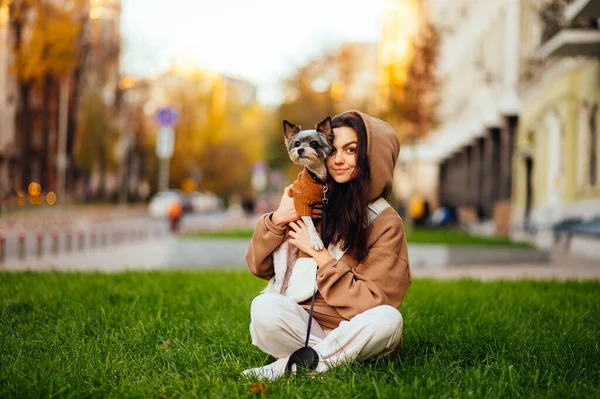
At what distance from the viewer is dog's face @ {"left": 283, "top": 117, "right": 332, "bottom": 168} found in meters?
4.79

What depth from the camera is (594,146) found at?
23750mm

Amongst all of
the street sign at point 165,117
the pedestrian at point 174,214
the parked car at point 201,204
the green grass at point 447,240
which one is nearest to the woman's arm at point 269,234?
the green grass at point 447,240

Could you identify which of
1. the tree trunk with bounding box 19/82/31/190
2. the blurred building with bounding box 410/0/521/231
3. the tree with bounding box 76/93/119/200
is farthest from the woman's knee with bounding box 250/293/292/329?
the tree with bounding box 76/93/119/200

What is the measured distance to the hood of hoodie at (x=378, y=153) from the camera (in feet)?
17.0

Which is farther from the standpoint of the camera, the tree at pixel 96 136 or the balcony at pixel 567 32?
the tree at pixel 96 136

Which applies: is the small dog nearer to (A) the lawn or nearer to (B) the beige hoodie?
(B) the beige hoodie

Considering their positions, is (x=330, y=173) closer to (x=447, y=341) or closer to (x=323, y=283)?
(x=323, y=283)

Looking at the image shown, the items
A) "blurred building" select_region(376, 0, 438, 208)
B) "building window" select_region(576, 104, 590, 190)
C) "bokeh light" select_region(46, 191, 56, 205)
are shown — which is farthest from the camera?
"blurred building" select_region(376, 0, 438, 208)

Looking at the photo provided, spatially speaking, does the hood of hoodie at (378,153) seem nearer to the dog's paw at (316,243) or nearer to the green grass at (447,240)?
the dog's paw at (316,243)

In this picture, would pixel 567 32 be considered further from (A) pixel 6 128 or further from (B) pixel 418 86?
(A) pixel 6 128

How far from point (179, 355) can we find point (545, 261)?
15.4 meters

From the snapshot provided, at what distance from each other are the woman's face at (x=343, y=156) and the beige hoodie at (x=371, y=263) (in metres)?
0.10

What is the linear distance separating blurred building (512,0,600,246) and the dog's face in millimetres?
14090

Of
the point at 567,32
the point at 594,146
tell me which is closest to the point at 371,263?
the point at 567,32
